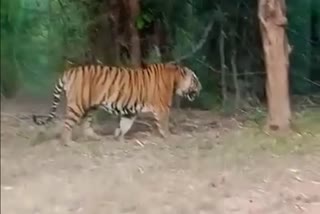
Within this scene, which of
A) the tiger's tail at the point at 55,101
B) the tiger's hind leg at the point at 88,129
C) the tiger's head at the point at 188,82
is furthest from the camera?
the tiger's head at the point at 188,82

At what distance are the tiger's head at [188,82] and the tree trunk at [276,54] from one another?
28 cm

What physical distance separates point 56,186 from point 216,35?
0.71 metres

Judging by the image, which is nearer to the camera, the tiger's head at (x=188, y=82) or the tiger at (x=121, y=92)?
the tiger at (x=121, y=92)

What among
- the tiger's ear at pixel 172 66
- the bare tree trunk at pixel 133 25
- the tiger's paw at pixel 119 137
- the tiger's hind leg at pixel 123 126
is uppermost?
the bare tree trunk at pixel 133 25

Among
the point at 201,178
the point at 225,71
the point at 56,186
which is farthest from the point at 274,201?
the point at 56,186

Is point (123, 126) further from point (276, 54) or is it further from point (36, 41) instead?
point (276, 54)

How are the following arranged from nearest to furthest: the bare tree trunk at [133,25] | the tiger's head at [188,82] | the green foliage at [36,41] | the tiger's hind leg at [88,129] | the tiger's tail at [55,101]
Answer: the green foliage at [36,41]
the tiger's tail at [55,101]
the tiger's hind leg at [88,129]
the bare tree trunk at [133,25]
the tiger's head at [188,82]

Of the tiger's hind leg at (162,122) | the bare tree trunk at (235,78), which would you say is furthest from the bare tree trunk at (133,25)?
the bare tree trunk at (235,78)

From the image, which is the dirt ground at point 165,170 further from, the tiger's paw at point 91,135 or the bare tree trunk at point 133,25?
the bare tree trunk at point 133,25

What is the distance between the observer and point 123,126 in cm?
211

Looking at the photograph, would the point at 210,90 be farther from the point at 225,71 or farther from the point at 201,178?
the point at 201,178

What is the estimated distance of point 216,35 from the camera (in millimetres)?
2250

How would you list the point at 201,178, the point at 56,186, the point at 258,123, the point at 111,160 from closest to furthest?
the point at 56,186 → the point at 111,160 → the point at 201,178 → the point at 258,123

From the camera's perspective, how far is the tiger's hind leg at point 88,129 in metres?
1.96
